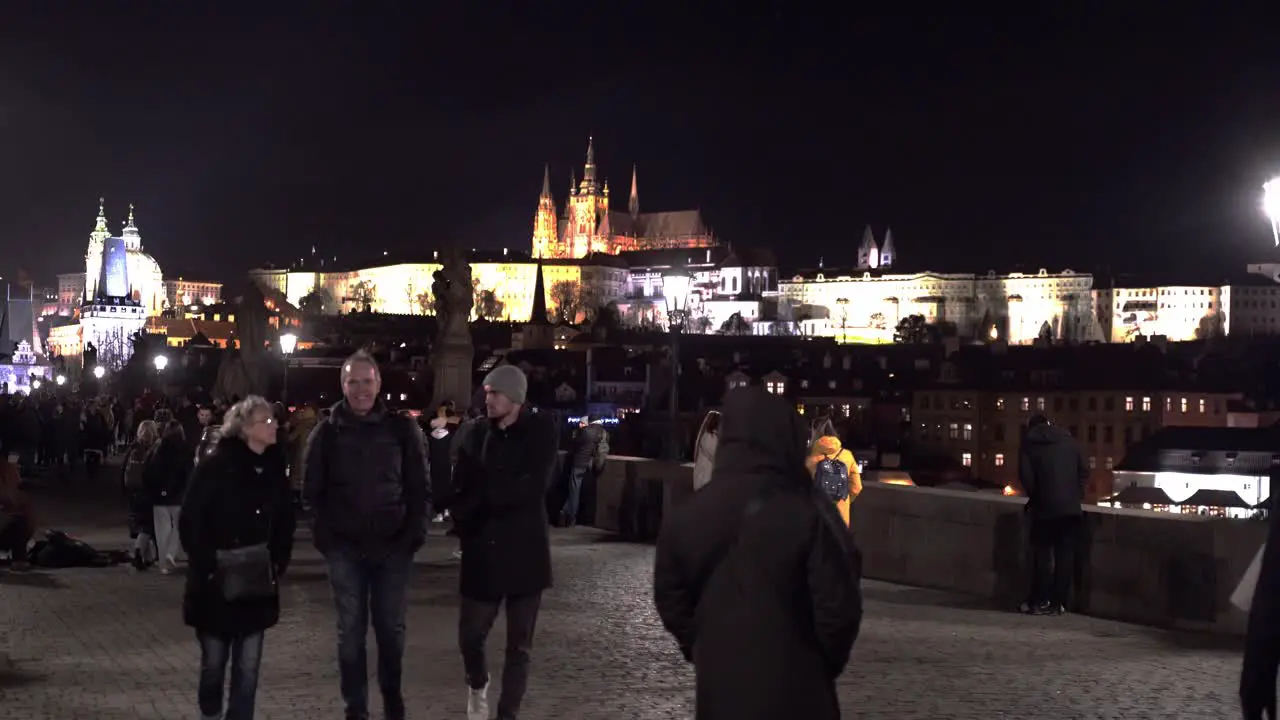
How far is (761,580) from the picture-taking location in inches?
177

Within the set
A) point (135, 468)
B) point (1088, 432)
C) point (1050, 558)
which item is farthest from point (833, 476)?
point (1088, 432)

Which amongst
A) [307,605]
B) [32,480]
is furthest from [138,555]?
[32,480]

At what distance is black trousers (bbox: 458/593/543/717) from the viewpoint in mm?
7258

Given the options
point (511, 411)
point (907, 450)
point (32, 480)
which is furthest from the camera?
point (907, 450)

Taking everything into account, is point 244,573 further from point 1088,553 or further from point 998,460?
point 998,460

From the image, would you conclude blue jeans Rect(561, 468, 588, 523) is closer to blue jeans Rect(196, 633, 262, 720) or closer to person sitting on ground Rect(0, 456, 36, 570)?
person sitting on ground Rect(0, 456, 36, 570)

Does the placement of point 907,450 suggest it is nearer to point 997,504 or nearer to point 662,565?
point 997,504

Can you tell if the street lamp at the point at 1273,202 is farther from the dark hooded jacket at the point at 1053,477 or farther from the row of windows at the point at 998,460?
the row of windows at the point at 998,460

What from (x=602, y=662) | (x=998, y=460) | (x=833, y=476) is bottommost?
(x=998, y=460)

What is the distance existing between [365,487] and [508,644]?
0.95m

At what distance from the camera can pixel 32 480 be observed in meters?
26.5

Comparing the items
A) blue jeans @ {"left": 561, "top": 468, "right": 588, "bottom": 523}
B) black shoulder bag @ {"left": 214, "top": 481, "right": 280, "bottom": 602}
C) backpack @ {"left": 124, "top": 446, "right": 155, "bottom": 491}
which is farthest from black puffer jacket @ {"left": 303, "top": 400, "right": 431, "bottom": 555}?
blue jeans @ {"left": 561, "top": 468, "right": 588, "bottom": 523}

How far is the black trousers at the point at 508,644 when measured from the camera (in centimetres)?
726

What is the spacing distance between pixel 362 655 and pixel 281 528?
671 mm
